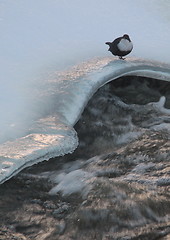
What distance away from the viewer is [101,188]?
2.07 m

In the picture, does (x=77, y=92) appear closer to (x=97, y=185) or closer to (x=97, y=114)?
(x=97, y=114)

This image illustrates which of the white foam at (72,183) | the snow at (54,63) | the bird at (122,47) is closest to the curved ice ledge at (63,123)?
the snow at (54,63)

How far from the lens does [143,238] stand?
161cm

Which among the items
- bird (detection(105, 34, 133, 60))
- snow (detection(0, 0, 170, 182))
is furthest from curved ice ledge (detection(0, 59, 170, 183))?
bird (detection(105, 34, 133, 60))

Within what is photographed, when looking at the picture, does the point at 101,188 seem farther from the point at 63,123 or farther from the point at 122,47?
the point at 122,47

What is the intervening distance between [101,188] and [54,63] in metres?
2.47

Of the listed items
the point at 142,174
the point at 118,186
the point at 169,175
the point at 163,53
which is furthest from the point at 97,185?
the point at 163,53

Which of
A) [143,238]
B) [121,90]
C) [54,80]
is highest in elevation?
[54,80]

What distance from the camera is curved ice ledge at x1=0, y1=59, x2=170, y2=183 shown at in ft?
6.55

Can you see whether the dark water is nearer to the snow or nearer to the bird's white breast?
the snow

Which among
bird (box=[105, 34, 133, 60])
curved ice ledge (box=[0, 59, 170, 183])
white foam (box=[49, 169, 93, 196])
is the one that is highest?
bird (box=[105, 34, 133, 60])

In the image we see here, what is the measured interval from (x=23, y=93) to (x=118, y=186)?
1630 mm

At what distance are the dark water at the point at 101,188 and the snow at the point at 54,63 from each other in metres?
0.27

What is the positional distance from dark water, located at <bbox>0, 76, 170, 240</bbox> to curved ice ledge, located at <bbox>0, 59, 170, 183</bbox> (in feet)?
0.84
